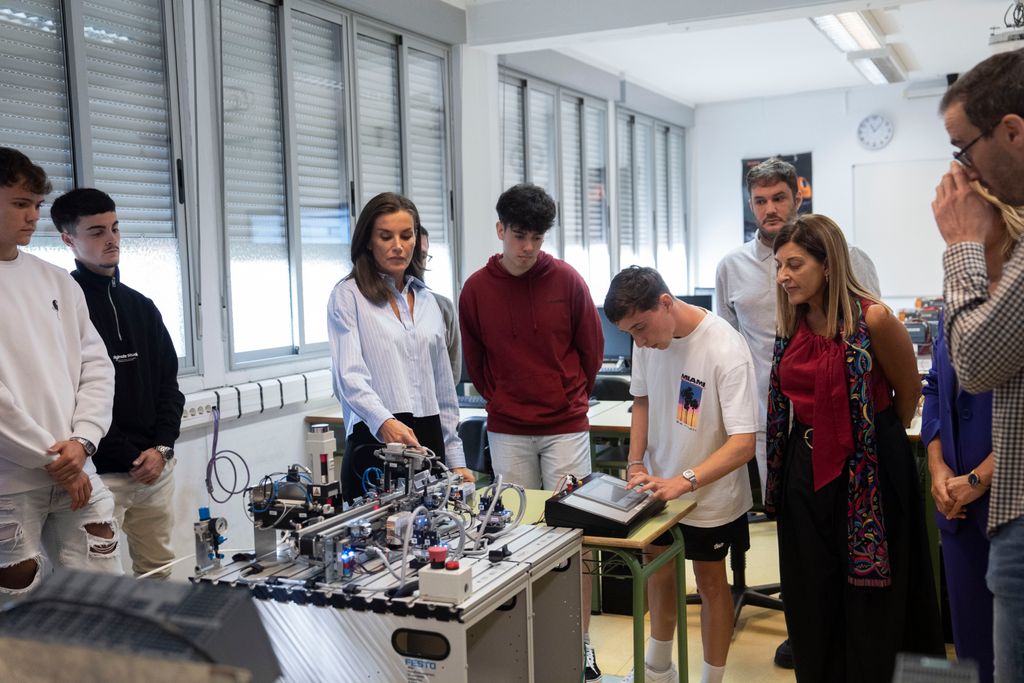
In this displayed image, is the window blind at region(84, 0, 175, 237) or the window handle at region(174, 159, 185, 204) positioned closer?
the window blind at region(84, 0, 175, 237)

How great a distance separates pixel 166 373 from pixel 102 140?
44.3 inches

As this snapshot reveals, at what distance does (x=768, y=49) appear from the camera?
765cm

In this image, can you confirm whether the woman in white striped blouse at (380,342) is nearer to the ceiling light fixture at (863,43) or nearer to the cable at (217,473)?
the cable at (217,473)

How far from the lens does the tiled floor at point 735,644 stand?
329 centimetres

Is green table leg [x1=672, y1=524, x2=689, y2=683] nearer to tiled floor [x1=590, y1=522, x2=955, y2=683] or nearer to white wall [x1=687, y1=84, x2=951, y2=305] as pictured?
tiled floor [x1=590, y1=522, x2=955, y2=683]

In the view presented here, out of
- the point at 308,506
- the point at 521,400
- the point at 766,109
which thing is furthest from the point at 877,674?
the point at 766,109

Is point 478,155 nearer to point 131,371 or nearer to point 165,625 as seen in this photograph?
point 131,371

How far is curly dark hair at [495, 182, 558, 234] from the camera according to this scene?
2906 mm

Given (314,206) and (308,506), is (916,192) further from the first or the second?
(308,506)

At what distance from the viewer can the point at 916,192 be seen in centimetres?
934

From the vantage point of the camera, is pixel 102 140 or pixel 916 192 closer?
pixel 102 140

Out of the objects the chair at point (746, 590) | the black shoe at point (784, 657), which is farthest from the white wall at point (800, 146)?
the black shoe at point (784, 657)

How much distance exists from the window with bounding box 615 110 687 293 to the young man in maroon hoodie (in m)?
5.40

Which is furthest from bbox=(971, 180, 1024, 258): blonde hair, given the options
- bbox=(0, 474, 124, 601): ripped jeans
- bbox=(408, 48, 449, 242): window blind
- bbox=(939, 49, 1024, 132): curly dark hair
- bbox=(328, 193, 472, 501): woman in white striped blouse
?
bbox=(408, 48, 449, 242): window blind
